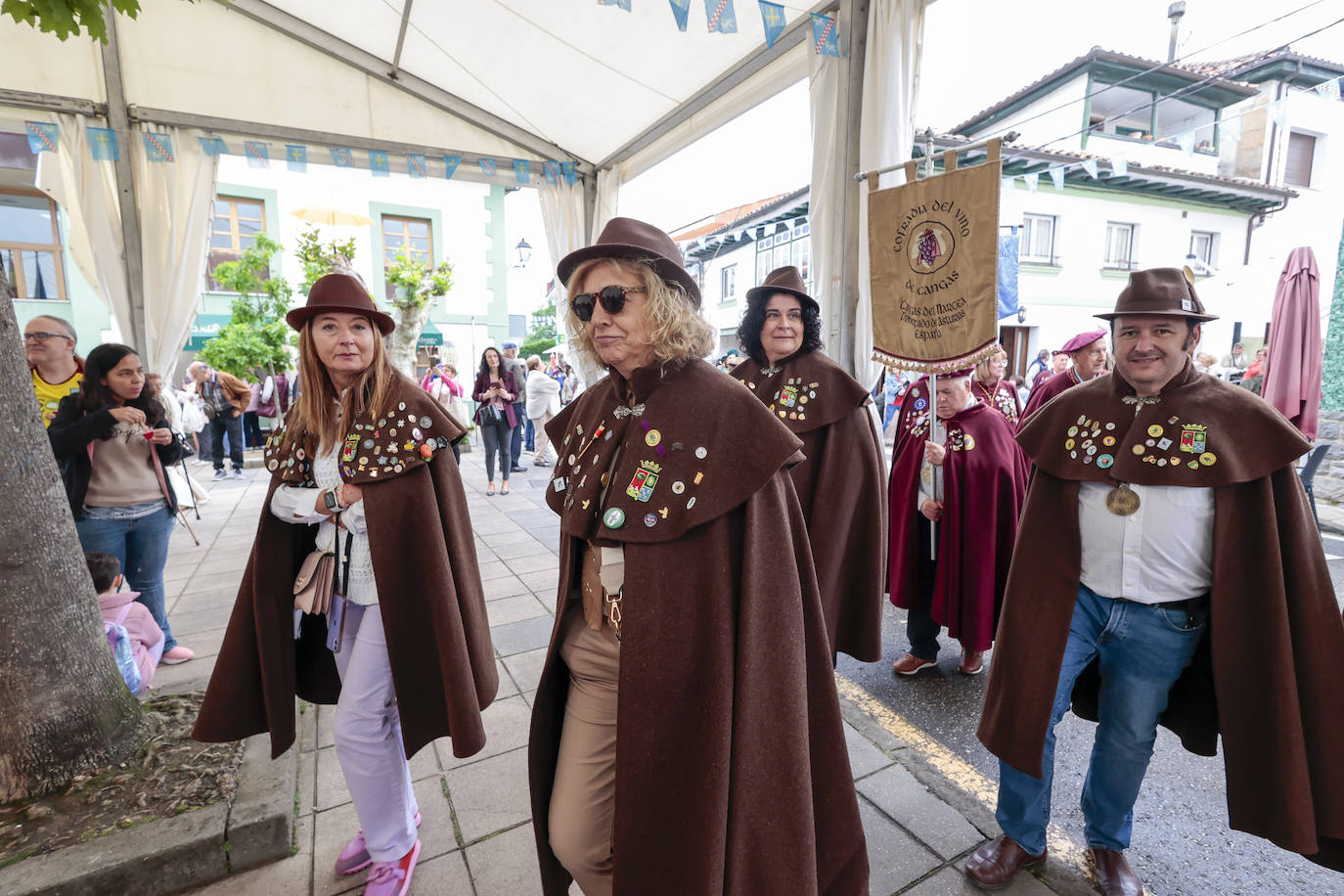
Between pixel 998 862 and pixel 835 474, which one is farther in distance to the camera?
pixel 835 474

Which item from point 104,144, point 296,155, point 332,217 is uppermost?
point 332,217

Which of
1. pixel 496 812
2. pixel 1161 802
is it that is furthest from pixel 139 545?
pixel 1161 802

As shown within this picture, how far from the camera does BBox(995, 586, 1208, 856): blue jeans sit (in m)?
2.09

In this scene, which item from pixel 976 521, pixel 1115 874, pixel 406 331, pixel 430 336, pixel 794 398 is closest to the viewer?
pixel 1115 874

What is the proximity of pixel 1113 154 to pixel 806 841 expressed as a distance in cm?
2079

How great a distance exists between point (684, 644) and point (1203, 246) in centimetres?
2390

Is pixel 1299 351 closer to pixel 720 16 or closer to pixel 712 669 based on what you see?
pixel 720 16

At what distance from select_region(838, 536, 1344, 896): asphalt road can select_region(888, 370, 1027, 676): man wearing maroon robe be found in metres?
0.25

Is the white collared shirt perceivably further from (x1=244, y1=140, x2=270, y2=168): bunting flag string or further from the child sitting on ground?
(x1=244, y1=140, x2=270, y2=168): bunting flag string

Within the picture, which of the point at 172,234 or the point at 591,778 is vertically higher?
the point at 172,234

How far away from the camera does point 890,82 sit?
14.0 feet

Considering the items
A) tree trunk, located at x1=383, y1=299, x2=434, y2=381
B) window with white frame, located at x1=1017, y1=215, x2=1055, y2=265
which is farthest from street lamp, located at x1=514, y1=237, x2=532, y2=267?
window with white frame, located at x1=1017, y1=215, x2=1055, y2=265

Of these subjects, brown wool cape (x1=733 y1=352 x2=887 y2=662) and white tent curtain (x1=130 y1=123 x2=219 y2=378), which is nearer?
brown wool cape (x1=733 y1=352 x2=887 y2=662)

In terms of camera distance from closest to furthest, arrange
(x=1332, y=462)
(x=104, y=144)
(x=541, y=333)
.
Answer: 1. (x=104, y=144)
2. (x=1332, y=462)
3. (x=541, y=333)
